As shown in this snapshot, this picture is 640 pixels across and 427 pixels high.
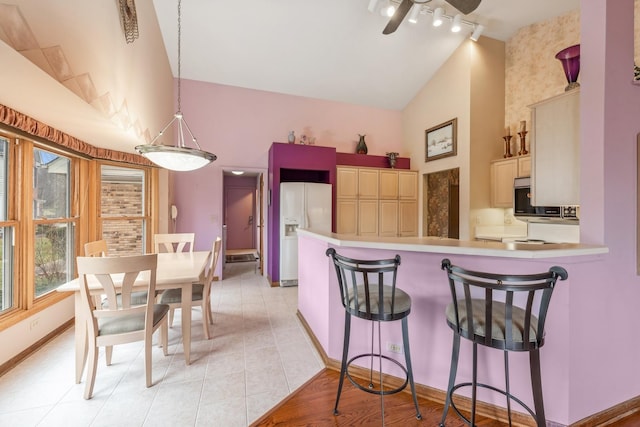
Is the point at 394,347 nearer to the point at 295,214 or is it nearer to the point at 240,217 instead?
the point at 295,214

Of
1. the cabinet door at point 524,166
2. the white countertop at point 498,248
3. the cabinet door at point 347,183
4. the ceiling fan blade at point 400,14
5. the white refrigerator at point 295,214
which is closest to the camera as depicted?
the white countertop at point 498,248

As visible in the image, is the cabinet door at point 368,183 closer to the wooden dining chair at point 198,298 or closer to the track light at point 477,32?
the track light at point 477,32

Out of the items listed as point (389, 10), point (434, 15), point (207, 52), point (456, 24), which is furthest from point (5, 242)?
point (456, 24)

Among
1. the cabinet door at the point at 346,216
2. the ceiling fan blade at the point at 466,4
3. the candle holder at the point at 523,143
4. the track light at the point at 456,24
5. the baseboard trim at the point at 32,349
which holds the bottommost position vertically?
the baseboard trim at the point at 32,349

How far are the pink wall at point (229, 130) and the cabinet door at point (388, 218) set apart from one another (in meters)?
1.51

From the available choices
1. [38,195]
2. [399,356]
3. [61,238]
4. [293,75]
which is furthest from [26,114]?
[293,75]

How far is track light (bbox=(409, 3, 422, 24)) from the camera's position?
3.66m

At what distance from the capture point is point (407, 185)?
5293 millimetres

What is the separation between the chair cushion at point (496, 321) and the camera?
4.10 ft

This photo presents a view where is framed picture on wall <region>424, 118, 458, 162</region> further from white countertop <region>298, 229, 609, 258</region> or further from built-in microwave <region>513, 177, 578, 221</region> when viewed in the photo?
white countertop <region>298, 229, 609, 258</region>

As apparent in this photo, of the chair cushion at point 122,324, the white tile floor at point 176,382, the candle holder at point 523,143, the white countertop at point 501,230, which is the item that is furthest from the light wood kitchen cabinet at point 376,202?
the chair cushion at point 122,324

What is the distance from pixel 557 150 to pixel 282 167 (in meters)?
3.50

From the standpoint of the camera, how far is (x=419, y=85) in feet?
16.9

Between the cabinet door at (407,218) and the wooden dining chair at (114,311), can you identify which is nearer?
the wooden dining chair at (114,311)
